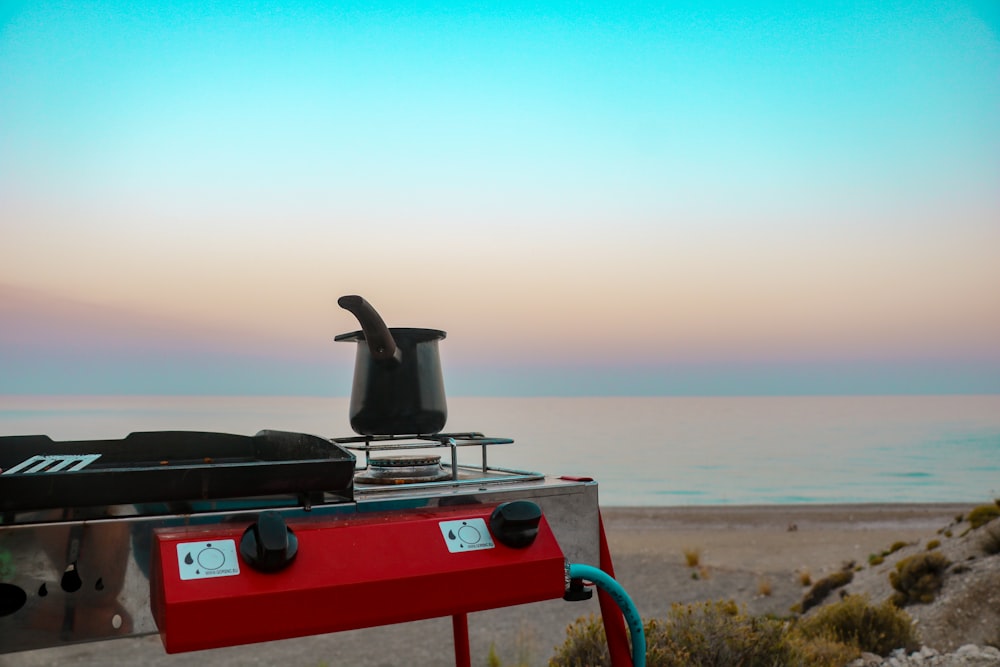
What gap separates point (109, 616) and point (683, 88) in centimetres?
1075

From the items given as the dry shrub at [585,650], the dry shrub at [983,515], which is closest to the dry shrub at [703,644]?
the dry shrub at [585,650]

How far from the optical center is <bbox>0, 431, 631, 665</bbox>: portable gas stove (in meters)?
1.08

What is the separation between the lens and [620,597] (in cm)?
157

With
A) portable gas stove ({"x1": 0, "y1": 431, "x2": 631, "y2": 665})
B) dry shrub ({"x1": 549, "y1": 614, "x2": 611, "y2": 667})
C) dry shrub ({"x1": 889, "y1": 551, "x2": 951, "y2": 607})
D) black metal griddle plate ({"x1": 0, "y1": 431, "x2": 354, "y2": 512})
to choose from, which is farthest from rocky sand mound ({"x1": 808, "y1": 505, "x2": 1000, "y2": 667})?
black metal griddle plate ({"x1": 0, "y1": 431, "x2": 354, "y2": 512})

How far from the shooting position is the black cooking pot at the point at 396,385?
5.99ft

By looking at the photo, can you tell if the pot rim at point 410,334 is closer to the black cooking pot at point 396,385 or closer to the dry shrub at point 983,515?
the black cooking pot at point 396,385

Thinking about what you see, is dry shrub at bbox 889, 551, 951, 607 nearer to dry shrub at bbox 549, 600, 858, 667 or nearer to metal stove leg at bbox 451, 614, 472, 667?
dry shrub at bbox 549, 600, 858, 667

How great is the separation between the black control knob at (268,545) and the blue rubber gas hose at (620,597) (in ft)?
1.86

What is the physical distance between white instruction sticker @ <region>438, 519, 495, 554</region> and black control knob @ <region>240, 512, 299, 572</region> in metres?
0.27

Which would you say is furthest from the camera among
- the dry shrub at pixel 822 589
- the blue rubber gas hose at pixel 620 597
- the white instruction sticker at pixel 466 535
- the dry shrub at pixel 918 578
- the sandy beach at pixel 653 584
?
the dry shrub at pixel 822 589

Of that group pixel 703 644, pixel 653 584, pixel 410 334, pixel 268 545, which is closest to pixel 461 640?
pixel 410 334

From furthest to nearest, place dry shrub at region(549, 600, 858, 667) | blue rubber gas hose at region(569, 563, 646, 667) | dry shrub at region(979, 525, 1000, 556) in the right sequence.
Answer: dry shrub at region(979, 525, 1000, 556) → dry shrub at region(549, 600, 858, 667) → blue rubber gas hose at region(569, 563, 646, 667)

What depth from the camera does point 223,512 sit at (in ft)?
4.04

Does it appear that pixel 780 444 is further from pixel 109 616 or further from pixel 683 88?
pixel 109 616
